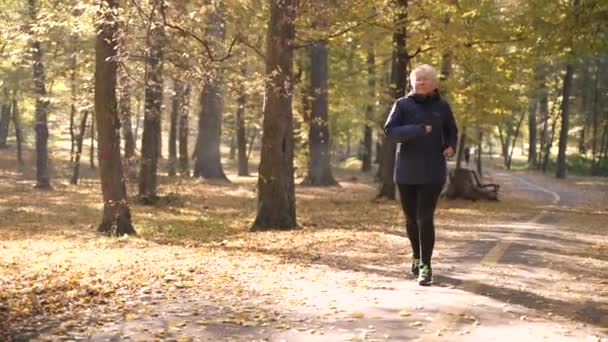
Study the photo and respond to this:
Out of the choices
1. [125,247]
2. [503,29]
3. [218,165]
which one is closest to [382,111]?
[218,165]

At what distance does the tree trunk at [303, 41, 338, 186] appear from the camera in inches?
1003

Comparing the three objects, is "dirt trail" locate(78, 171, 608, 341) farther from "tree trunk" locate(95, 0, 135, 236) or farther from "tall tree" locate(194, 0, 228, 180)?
"tall tree" locate(194, 0, 228, 180)

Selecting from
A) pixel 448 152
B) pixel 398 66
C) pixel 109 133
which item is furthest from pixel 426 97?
Result: pixel 398 66

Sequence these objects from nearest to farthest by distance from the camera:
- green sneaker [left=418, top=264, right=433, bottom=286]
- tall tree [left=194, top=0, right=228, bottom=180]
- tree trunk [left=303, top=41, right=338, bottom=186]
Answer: green sneaker [left=418, top=264, right=433, bottom=286] < tree trunk [left=303, top=41, right=338, bottom=186] < tall tree [left=194, top=0, right=228, bottom=180]

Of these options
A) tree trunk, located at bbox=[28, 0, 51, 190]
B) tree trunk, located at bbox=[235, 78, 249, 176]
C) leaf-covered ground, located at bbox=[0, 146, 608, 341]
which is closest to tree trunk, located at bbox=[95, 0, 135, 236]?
leaf-covered ground, located at bbox=[0, 146, 608, 341]

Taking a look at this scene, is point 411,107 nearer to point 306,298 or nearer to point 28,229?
point 306,298

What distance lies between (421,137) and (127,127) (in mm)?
17801

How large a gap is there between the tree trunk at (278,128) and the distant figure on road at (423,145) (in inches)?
224

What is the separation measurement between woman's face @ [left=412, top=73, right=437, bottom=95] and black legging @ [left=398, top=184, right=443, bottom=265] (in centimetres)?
94

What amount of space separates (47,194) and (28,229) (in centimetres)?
1051

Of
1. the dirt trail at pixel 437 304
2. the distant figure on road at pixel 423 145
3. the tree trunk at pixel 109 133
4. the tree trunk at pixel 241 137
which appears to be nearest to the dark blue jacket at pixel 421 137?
the distant figure on road at pixel 423 145

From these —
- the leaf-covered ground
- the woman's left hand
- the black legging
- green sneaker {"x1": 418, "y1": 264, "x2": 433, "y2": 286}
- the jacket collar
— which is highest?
the jacket collar

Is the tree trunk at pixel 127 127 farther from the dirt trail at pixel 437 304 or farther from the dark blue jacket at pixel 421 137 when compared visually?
the dark blue jacket at pixel 421 137

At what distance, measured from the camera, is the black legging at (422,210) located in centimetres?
658
